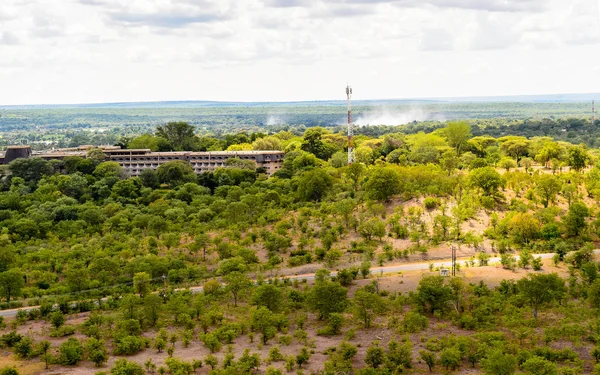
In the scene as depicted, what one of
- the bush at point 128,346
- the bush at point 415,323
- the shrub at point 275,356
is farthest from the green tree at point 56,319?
the bush at point 415,323

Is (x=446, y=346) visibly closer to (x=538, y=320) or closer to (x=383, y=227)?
(x=538, y=320)

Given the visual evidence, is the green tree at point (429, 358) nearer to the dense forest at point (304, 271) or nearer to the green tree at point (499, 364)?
the dense forest at point (304, 271)

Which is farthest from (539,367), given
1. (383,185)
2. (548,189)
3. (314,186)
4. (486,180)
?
(314,186)

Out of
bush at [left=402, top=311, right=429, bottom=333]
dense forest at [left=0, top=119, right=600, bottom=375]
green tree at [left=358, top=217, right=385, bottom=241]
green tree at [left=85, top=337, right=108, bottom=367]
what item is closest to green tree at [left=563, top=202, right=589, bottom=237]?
dense forest at [left=0, top=119, right=600, bottom=375]

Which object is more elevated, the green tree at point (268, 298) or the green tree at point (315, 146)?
the green tree at point (315, 146)

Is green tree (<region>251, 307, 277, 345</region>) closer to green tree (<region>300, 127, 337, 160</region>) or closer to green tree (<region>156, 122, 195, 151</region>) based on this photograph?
green tree (<region>300, 127, 337, 160</region>)

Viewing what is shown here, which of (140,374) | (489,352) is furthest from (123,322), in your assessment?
(489,352)
